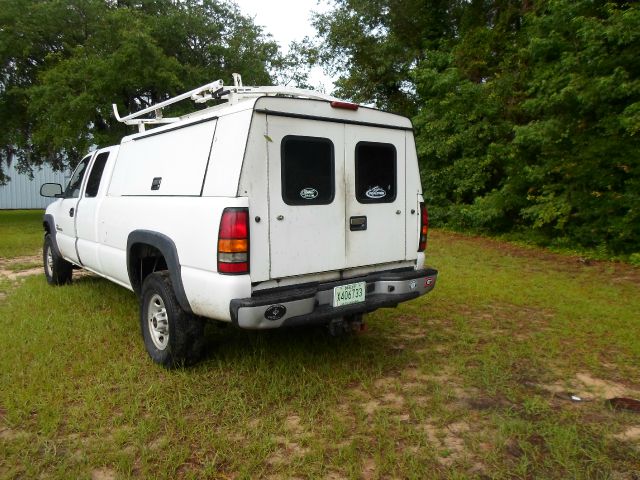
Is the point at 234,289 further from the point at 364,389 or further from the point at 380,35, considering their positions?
the point at 380,35

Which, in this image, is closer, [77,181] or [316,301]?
[316,301]

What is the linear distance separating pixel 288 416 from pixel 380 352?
54.3 inches

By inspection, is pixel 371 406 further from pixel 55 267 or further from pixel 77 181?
pixel 55 267

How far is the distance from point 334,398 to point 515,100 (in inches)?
430

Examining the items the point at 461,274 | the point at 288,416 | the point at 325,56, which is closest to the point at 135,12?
the point at 325,56

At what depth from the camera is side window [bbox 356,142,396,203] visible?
3898 millimetres

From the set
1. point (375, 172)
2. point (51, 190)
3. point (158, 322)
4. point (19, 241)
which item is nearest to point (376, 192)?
point (375, 172)

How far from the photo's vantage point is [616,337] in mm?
4711

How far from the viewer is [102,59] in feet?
48.8

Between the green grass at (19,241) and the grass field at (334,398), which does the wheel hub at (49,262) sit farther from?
the green grass at (19,241)

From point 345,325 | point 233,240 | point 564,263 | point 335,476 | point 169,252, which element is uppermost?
point 233,240

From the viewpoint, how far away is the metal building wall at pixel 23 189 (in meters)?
32.4

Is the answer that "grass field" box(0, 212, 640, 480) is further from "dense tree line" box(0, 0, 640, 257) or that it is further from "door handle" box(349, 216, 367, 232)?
"dense tree line" box(0, 0, 640, 257)

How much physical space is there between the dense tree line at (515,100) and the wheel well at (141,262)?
7.88 m
